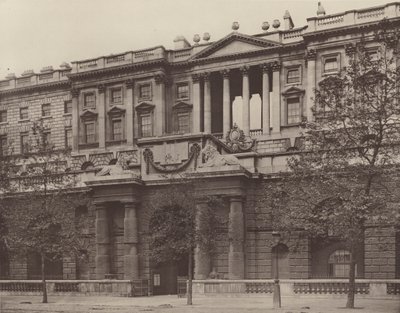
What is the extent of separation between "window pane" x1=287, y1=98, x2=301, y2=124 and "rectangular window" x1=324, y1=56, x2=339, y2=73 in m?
4.26

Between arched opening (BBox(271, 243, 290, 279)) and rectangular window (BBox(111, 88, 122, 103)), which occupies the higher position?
rectangular window (BBox(111, 88, 122, 103))

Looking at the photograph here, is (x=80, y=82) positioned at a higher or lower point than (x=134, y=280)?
higher

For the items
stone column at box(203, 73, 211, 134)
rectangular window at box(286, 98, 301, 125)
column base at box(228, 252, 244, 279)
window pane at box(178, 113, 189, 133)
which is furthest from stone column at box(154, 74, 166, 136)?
column base at box(228, 252, 244, 279)

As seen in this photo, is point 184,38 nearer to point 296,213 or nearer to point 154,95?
point 154,95

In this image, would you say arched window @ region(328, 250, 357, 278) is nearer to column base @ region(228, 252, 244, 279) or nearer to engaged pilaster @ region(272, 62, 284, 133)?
column base @ region(228, 252, 244, 279)

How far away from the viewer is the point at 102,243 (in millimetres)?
39625

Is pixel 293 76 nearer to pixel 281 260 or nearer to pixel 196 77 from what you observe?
pixel 196 77

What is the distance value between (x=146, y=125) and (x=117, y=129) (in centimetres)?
357

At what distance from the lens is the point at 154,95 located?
67.8 meters

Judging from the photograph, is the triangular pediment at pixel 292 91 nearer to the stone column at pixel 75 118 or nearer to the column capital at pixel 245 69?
the column capital at pixel 245 69

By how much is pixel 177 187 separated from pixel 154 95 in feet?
118

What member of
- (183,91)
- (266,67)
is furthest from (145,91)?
(266,67)

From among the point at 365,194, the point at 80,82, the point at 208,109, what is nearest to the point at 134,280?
the point at 365,194

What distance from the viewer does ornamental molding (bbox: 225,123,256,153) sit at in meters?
50.2
